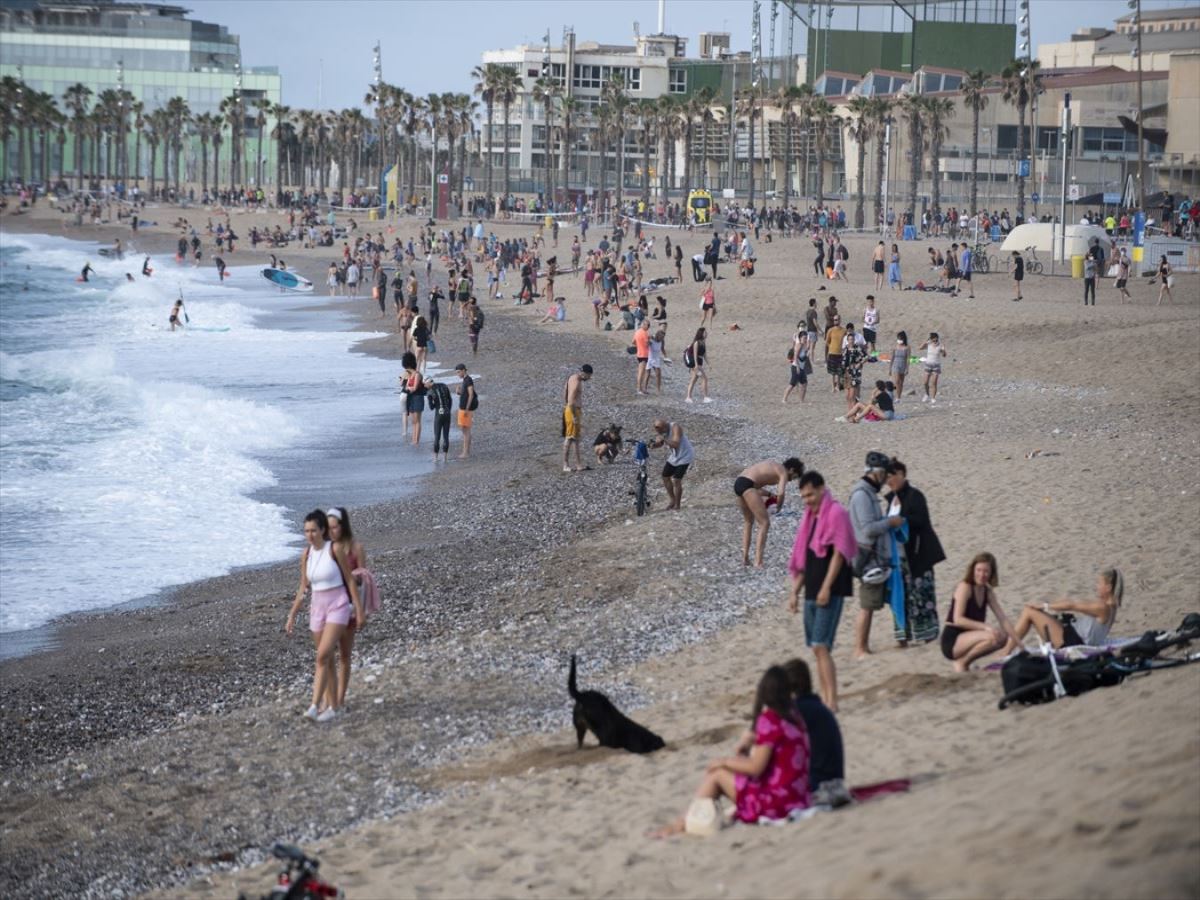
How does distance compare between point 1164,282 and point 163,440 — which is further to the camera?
point 1164,282

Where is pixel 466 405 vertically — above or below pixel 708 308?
below

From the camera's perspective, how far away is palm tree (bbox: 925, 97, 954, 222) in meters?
71.6

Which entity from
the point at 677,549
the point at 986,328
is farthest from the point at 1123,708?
the point at 986,328

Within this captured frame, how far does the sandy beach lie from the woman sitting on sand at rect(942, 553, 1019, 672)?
0.21m

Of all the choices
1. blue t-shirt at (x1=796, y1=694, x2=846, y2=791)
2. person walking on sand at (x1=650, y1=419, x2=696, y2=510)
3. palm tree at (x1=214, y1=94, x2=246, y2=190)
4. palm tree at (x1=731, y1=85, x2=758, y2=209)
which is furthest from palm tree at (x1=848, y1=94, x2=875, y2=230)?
blue t-shirt at (x1=796, y1=694, x2=846, y2=791)

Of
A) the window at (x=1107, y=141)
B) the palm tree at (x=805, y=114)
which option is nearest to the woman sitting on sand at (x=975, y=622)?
the window at (x=1107, y=141)

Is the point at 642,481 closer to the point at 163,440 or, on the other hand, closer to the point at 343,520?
the point at 343,520

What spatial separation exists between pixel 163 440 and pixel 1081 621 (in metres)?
19.0

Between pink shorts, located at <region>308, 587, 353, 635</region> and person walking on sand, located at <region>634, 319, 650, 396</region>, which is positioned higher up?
person walking on sand, located at <region>634, 319, 650, 396</region>

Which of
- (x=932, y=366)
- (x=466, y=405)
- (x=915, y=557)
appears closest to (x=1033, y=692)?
(x=915, y=557)

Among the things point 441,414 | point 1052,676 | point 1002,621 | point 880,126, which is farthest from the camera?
point 880,126

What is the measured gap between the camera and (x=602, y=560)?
15.3 m

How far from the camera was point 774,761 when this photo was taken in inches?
284

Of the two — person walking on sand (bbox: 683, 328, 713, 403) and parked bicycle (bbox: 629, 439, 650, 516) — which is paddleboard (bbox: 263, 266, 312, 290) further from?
parked bicycle (bbox: 629, 439, 650, 516)
